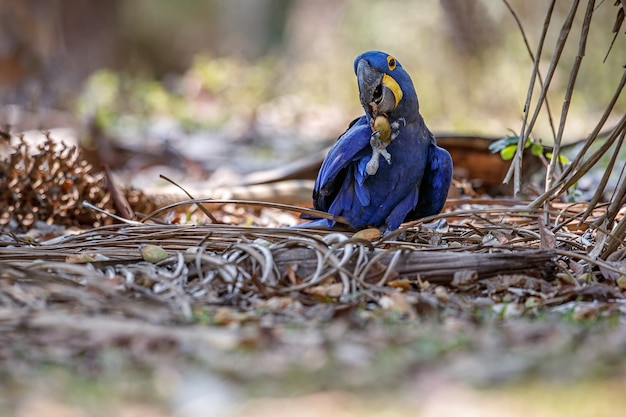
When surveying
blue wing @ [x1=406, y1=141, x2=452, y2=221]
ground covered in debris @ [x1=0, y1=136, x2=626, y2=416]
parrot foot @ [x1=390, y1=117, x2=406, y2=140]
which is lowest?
ground covered in debris @ [x1=0, y1=136, x2=626, y2=416]

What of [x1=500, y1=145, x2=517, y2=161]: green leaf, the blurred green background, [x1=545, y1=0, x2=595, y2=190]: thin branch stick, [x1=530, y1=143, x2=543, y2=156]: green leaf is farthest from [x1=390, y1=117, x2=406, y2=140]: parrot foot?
the blurred green background

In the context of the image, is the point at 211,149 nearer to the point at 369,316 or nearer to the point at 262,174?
the point at 262,174

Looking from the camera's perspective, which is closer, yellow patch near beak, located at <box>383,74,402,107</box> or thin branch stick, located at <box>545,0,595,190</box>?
thin branch stick, located at <box>545,0,595,190</box>

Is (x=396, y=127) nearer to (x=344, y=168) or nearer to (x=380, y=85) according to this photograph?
(x=380, y=85)

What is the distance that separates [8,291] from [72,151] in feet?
6.41

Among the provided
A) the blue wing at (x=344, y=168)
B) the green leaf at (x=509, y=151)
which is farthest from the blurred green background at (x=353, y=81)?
the blue wing at (x=344, y=168)

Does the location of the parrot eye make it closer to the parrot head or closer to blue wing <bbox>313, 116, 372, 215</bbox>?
the parrot head

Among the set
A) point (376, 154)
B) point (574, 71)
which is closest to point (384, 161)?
point (376, 154)

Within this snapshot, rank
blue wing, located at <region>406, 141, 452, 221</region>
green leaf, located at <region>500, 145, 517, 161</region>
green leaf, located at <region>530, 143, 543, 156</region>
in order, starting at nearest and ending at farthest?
blue wing, located at <region>406, 141, 452, 221</region> < green leaf, located at <region>500, 145, 517, 161</region> < green leaf, located at <region>530, 143, 543, 156</region>

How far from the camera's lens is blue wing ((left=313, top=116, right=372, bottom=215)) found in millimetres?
2828

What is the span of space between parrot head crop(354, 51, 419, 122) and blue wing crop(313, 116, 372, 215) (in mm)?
94

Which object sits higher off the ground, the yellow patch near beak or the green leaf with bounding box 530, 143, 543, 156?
the yellow patch near beak

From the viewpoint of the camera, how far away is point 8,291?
1.98 meters

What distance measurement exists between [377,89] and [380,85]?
0.06ft
